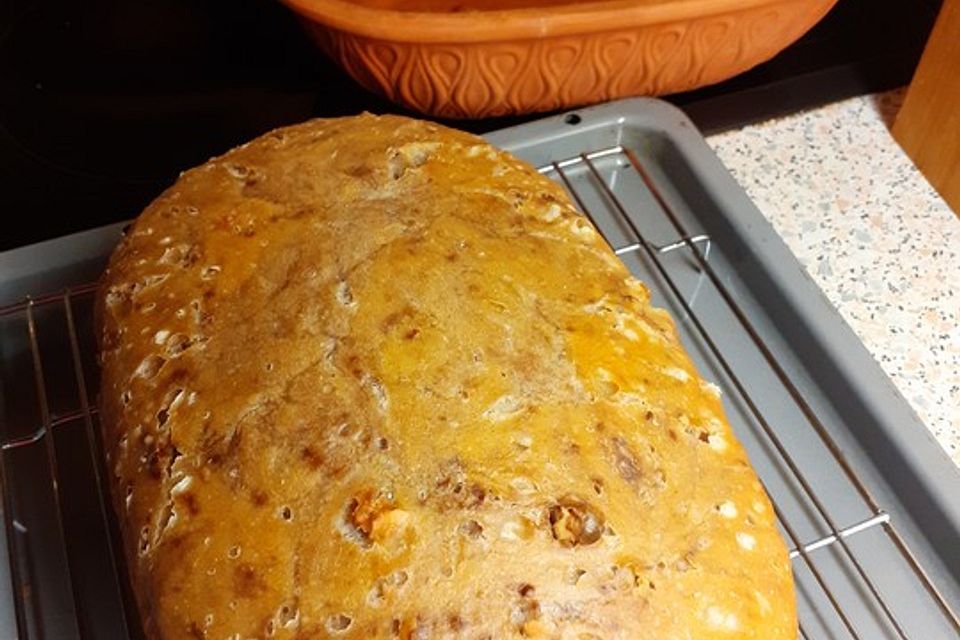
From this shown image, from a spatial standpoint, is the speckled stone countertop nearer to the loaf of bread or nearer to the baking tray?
the baking tray

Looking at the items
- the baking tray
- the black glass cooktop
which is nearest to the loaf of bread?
the baking tray

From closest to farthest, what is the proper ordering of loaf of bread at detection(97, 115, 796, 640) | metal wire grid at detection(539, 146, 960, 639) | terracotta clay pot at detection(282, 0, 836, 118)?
1. loaf of bread at detection(97, 115, 796, 640)
2. metal wire grid at detection(539, 146, 960, 639)
3. terracotta clay pot at detection(282, 0, 836, 118)

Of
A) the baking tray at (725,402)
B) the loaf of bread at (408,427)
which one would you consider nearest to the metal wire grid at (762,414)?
the baking tray at (725,402)

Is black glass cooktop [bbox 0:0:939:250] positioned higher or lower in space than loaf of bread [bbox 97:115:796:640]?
higher


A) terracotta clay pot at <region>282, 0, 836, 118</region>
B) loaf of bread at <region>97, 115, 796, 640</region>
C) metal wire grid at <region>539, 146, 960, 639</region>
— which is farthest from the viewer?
terracotta clay pot at <region>282, 0, 836, 118</region>

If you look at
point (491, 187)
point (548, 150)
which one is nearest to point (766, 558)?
point (491, 187)

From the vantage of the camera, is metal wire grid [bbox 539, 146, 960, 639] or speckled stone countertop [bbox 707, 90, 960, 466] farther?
speckled stone countertop [bbox 707, 90, 960, 466]

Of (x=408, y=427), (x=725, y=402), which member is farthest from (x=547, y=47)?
(x=408, y=427)

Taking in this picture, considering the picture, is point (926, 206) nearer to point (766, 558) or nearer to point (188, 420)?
point (766, 558)
